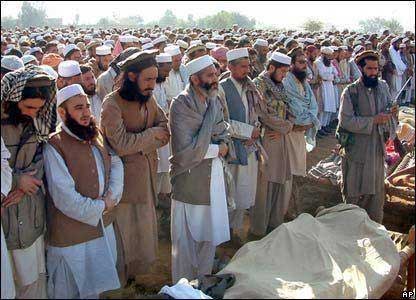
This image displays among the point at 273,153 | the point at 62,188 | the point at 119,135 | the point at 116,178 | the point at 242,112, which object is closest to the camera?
the point at 62,188

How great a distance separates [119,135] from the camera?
131 inches

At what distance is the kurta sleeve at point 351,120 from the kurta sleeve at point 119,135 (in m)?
2.16

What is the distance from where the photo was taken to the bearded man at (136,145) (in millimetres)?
3383

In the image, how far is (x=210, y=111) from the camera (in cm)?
372

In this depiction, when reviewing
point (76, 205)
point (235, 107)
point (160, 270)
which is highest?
point (235, 107)

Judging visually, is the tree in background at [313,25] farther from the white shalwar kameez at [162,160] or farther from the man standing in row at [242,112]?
the man standing in row at [242,112]

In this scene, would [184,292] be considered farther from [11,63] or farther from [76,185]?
[11,63]

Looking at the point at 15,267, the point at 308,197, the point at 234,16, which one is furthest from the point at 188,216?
the point at 234,16

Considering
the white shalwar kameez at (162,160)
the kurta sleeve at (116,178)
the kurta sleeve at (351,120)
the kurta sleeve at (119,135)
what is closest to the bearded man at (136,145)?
the kurta sleeve at (119,135)

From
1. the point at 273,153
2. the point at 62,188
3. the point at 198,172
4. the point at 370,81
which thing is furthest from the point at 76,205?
→ the point at 370,81

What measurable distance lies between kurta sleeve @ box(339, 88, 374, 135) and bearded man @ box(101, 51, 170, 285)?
1.99 metres

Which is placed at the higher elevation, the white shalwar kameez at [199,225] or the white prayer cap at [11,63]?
the white prayer cap at [11,63]

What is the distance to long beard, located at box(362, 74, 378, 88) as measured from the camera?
4719 mm

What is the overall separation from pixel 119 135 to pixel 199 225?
0.98 metres
